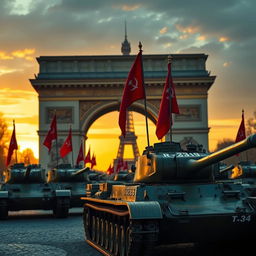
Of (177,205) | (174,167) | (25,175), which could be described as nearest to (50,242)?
(174,167)

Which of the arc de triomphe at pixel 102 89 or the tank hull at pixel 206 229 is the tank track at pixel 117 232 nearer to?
the tank hull at pixel 206 229

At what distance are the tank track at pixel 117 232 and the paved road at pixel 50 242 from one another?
286 mm

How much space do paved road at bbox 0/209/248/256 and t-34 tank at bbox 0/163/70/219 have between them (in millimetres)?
1651

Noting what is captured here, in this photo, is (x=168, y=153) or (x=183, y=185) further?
(x=168, y=153)

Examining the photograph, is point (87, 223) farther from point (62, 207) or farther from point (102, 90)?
point (102, 90)

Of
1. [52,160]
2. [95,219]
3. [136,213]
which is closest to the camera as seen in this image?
[136,213]

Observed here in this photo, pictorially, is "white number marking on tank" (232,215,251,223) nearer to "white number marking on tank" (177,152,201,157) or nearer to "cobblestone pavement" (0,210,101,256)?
"white number marking on tank" (177,152,201,157)

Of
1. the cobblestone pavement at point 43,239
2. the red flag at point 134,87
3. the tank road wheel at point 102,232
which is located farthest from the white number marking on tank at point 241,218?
the red flag at point 134,87

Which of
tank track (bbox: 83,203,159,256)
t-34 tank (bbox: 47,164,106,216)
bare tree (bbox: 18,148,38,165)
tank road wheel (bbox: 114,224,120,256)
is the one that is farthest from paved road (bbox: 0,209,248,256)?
bare tree (bbox: 18,148,38,165)

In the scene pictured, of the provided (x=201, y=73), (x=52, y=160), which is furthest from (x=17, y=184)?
(x=201, y=73)

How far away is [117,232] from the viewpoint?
9.58m

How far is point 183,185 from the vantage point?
918 centimetres

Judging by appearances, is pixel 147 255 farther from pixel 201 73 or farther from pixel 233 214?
pixel 201 73

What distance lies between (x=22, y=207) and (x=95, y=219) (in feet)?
23.9
